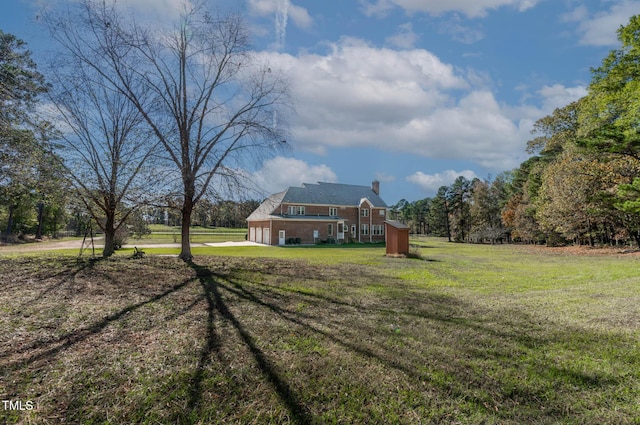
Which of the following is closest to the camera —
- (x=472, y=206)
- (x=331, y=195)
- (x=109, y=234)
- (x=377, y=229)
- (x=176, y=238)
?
(x=109, y=234)

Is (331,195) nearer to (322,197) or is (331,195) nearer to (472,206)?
(322,197)

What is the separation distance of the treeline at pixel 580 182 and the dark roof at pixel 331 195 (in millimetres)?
18032

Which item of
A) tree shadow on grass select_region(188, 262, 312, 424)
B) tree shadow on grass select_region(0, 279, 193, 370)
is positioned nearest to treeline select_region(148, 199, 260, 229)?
tree shadow on grass select_region(188, 262, 312, 424)

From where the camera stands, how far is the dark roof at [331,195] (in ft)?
121

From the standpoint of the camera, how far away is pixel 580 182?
26016mm

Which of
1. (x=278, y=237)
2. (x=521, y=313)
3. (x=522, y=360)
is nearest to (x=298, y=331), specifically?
(x=522, y=360)

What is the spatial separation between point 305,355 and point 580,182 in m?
31.2

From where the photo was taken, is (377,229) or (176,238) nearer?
(176,238)

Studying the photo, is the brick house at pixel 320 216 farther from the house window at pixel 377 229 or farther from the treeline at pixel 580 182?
the treeline at pixel 580 182

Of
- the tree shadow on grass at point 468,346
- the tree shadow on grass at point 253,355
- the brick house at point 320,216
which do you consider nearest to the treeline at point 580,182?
the tree shadow on grass at point 468,346

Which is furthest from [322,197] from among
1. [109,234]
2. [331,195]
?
[109,234]

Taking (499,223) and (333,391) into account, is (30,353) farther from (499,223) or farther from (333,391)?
(499,223)

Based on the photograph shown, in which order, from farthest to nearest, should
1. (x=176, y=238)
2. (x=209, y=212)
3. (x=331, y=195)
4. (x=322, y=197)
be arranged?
(x=331, y=195), (x=322, y=197), (x=176, y=238), (x=209, y=212)

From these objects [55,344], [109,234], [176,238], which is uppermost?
[109,234]
